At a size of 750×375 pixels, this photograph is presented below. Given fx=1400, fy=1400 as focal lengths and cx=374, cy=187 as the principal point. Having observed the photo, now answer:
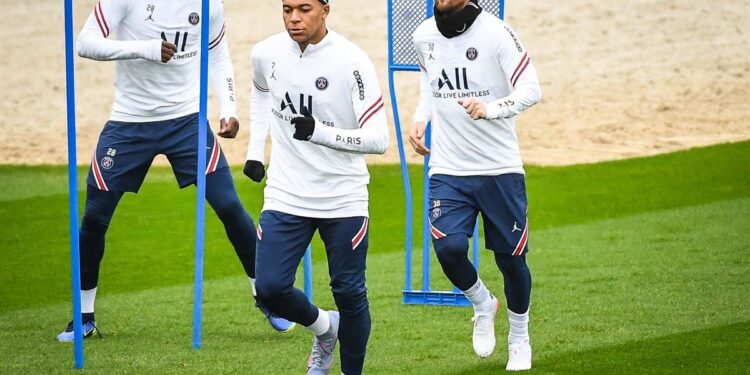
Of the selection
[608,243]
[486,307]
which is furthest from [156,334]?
[608,243]

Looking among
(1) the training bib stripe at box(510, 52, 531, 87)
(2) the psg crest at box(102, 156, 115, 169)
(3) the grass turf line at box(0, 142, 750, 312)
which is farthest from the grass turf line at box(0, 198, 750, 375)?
(1) the training bib stripe at box(510, 52, 531, 87)

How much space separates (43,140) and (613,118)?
7.94m

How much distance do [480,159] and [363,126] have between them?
1.21 metres

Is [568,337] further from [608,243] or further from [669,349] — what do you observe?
[608,243]

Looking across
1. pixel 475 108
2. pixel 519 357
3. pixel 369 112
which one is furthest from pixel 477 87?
Result: pixel 519 357

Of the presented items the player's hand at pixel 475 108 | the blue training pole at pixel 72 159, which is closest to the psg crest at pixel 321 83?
the player's hand at pixel 475 108

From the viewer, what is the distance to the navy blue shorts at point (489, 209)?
7590mm

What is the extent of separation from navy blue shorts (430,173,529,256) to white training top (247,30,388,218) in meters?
0.88

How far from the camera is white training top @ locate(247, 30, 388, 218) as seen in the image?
6723mm

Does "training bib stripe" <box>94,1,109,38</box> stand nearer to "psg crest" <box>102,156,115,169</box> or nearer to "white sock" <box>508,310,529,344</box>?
"psg crest" <box>102,156,115,169</box>

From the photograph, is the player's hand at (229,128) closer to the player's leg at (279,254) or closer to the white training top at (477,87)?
the player's leg at (279,254)

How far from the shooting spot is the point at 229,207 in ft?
27.7

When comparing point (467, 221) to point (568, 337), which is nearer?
point (467, 221)

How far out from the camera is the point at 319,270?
11.1 meters
